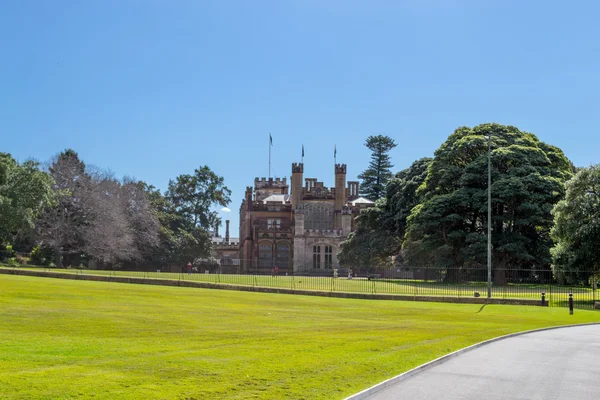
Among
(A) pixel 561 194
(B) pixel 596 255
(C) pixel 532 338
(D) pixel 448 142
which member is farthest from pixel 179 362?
(D) pixel 448 142

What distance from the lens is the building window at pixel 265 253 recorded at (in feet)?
312

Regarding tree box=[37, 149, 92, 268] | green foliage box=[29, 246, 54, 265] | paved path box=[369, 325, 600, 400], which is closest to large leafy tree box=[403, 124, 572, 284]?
tree box=[37, 149, 92, 268]

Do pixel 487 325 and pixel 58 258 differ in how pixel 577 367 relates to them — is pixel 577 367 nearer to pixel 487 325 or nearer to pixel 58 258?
pixel 487 325

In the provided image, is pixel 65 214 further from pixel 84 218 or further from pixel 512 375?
pixel 512 375

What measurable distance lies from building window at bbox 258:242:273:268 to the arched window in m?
6.20

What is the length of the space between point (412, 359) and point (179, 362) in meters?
5.04

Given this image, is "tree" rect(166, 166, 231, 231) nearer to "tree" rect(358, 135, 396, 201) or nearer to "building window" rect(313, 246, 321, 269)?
"building window" rect(313, 246, 321, 269)

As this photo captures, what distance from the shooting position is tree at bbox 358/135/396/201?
126188 millimetres

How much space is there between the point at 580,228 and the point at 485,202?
622 inches

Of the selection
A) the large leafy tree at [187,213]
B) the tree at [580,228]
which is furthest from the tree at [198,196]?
the tree at [580,228]

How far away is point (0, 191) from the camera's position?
54438mm

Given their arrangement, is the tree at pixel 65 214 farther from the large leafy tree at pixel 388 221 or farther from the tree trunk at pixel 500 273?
the tree trunk at pixel 500 273

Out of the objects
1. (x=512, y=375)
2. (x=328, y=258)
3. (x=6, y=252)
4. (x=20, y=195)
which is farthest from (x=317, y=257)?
(x=512, y=375)

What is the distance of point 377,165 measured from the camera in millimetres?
126875
